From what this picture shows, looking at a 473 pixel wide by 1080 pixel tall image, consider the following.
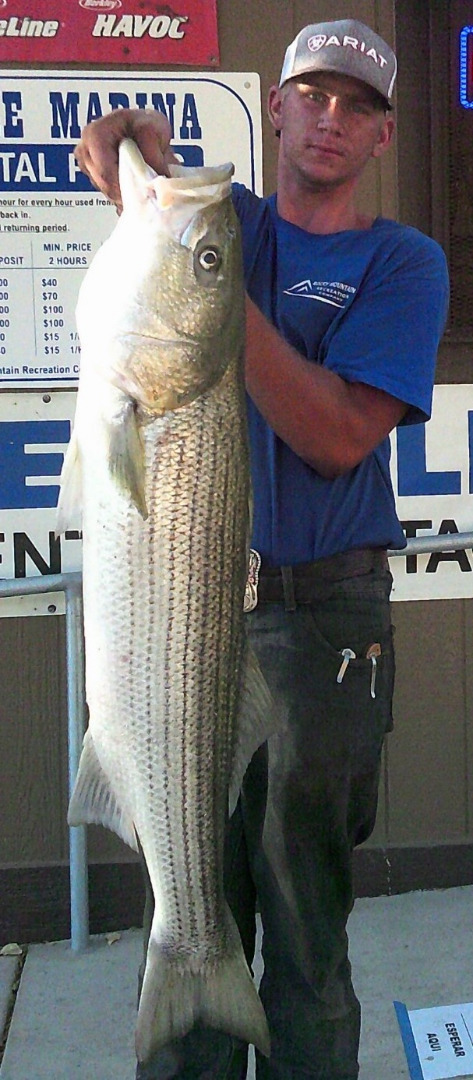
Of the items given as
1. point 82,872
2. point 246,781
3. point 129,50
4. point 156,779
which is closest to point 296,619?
point 246,781

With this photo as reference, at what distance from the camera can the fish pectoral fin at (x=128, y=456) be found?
158 centimetres

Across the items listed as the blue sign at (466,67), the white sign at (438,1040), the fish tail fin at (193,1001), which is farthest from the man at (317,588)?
the blue sign at (466,67)

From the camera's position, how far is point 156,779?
5.85ft

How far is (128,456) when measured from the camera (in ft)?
5.18

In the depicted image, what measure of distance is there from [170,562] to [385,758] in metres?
2.39

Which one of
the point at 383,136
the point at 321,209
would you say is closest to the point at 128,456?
the point at 321,209

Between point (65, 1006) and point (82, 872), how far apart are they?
1.35ft

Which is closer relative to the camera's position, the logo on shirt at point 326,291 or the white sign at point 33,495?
the logo on shirt at point 326,291

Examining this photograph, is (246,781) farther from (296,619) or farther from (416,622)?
(416,622)

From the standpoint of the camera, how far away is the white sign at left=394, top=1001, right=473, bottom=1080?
2.86 m

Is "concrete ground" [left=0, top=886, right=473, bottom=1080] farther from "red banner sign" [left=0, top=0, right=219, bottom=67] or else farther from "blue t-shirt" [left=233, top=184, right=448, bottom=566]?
"red banner sign" [left=0, top=0, right=219, bottom=67]

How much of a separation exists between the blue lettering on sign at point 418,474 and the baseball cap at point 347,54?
1.71 meters

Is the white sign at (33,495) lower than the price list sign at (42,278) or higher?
lower

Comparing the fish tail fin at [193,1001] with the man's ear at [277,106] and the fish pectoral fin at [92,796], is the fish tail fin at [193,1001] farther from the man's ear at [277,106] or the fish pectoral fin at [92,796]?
the man's ear at [277,106]
